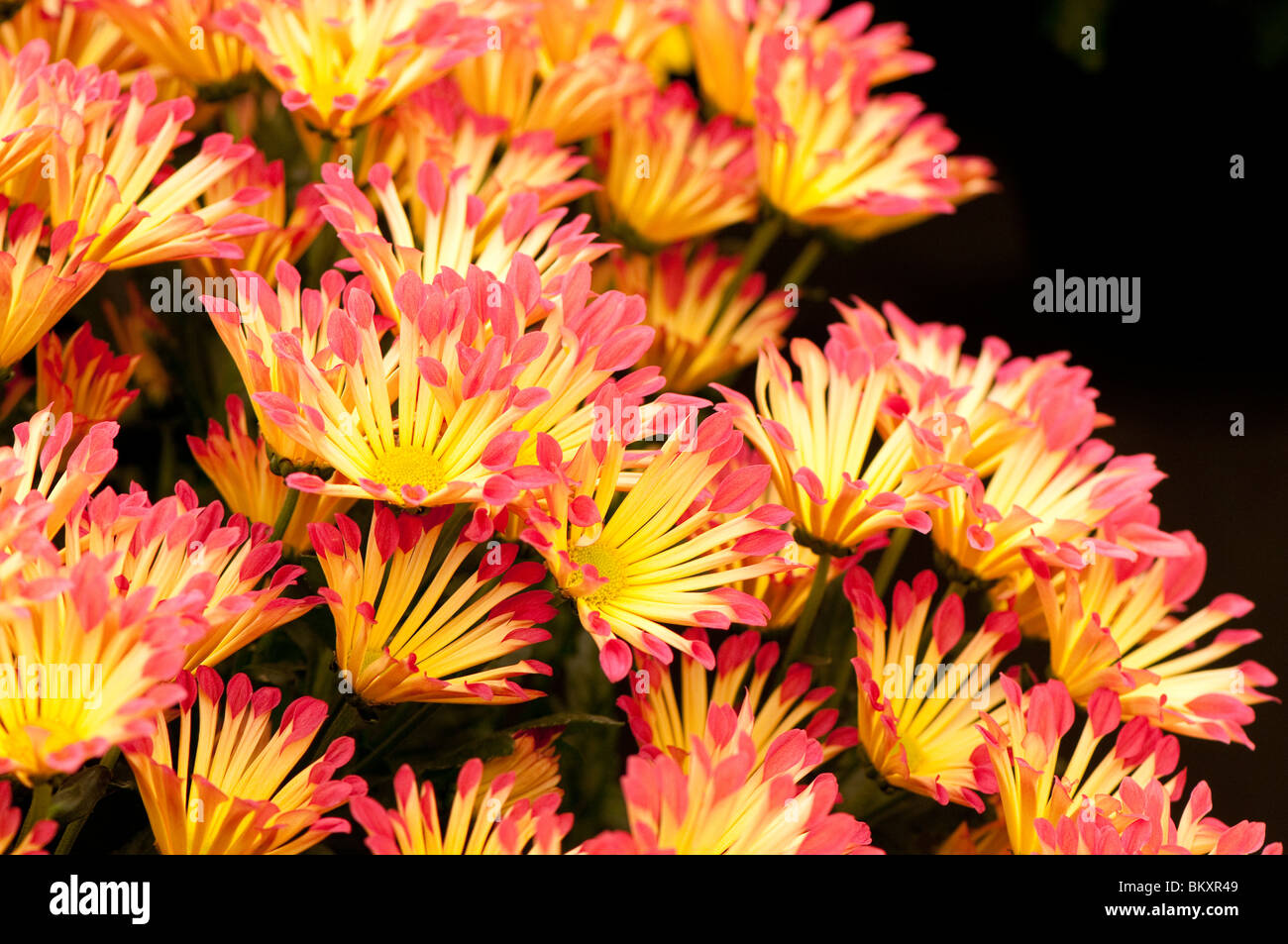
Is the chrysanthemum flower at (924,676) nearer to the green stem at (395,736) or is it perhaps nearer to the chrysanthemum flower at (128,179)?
the green stem at (395,736)

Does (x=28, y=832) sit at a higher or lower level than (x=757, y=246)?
lower

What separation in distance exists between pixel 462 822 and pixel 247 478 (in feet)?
0.51

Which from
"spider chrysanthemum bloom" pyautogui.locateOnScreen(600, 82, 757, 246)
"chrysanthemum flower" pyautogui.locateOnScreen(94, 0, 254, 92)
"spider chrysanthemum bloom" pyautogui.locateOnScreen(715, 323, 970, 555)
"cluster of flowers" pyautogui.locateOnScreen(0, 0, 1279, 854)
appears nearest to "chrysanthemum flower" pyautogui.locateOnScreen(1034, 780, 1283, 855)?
"cluster of flowers" pyautogui.locateOnScreen(0, 0, 1279, 854)

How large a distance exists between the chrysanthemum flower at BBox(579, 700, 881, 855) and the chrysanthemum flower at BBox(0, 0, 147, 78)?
0.41 m

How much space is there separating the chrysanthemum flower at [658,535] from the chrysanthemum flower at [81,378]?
0.60 ft

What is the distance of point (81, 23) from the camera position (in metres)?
0.57

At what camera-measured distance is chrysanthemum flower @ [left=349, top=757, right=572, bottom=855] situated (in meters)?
0.34

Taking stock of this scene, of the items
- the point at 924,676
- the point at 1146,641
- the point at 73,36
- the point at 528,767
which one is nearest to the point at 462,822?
the point at 528,767

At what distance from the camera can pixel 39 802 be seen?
0.34m

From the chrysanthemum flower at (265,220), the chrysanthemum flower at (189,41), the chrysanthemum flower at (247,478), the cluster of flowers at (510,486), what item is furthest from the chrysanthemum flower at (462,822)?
the chrysanthemum flower at (189,41)

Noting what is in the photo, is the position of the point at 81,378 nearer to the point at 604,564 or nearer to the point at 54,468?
the point at 54,468
